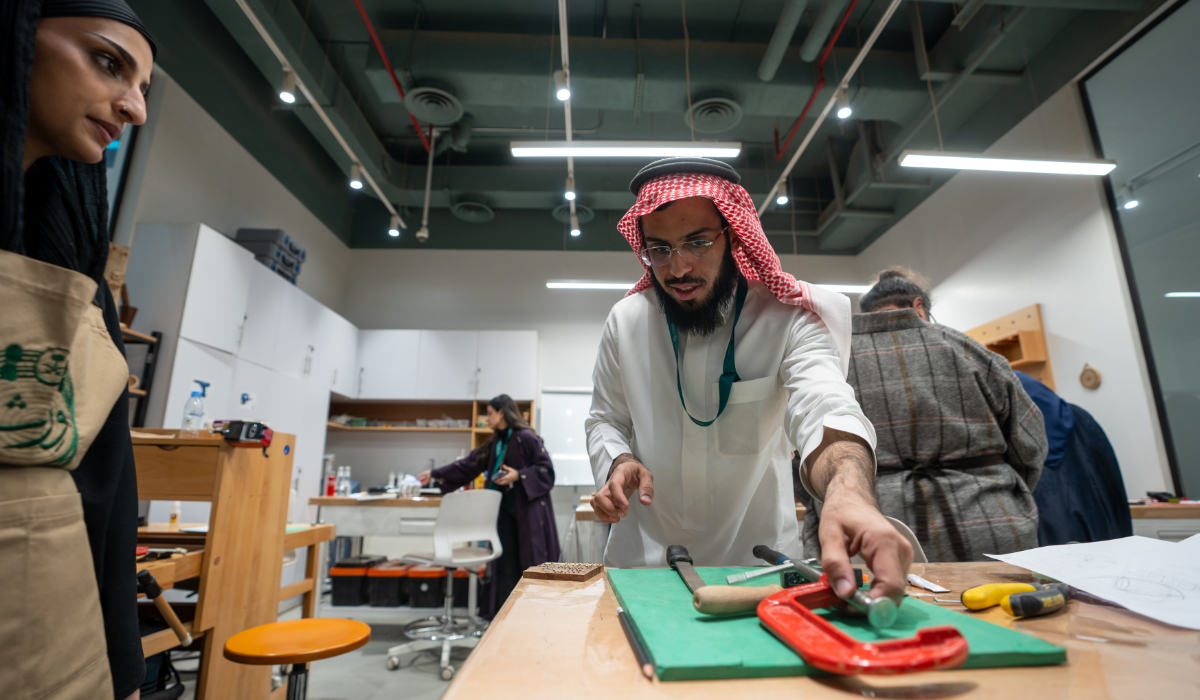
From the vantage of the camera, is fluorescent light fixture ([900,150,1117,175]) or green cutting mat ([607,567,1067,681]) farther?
fluorescent light fixture ([900,150,1117,175])

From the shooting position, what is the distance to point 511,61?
4324 millimetres

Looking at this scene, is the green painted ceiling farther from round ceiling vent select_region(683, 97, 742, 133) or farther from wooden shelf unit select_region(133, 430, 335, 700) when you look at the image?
wooden shelf unit select_region(133, 430, 335, 700)

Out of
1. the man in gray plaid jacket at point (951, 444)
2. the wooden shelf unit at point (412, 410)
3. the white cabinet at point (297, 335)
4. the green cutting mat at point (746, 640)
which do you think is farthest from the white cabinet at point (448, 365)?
the green cutting mat at point (746, 640)

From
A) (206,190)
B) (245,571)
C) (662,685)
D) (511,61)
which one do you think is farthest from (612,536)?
(206,190)

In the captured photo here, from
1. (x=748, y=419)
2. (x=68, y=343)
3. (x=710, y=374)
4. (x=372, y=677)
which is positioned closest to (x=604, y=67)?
Answer: (x=710, y=374)

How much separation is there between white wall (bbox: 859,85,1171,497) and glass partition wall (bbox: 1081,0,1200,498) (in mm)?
79

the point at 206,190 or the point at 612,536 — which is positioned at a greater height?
the point at 206,190

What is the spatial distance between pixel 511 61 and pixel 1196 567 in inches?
185

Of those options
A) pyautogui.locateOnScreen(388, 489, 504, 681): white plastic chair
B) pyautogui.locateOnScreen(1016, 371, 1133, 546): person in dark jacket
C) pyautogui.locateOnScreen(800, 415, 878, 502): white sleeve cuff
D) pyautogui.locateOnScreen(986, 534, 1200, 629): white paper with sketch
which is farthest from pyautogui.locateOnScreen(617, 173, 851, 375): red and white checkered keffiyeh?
pyautogui.locateOnScreen(388, 489, 504, 681): white plastic chair

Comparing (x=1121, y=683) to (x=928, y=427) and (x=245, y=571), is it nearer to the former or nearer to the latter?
(x=928, y=427)

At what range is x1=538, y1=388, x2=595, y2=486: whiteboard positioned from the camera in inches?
234

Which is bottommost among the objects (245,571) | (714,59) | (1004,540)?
(245,571)

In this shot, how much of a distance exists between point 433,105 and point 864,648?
502cm

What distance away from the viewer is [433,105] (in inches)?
180
